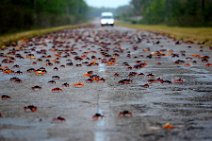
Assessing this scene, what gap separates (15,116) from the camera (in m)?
7.56

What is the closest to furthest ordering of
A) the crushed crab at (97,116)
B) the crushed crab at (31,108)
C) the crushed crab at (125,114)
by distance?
the crushed crab at (97,116)
the crushed crab at (125,114)
the crushed crab at (31,108)

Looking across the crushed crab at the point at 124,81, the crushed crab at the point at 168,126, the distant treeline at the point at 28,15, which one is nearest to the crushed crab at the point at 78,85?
the crushed crab at the point at 124,81

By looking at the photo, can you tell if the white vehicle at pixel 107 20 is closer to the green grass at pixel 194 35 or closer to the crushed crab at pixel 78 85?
the green grass at pixel 194 35

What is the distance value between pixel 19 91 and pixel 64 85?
1082 millimetres

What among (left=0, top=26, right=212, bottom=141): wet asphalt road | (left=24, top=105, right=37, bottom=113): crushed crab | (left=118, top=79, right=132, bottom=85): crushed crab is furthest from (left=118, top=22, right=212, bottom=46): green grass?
(left=24, top=105, right=37, bottom=113): crushed crab

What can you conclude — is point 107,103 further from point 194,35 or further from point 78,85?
point 194,35

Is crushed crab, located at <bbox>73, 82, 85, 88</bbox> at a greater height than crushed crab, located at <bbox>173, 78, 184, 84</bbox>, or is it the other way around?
crushed crab, located at <bbox>73, 82, 85, 88</bbox>

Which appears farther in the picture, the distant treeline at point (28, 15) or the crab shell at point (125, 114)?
the distant treeline at point (28, 15)

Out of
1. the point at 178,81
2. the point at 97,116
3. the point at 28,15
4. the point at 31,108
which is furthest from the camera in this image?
the point at 28,15

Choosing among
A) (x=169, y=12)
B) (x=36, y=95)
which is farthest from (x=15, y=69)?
(x=169, y=12)

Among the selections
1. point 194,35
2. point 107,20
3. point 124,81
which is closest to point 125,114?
point 124,81

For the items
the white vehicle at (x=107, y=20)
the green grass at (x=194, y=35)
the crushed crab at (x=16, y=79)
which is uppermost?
the crushed crab at (x=16, y=79)

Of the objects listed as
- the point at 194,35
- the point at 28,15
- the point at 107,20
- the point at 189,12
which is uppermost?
the point at 28,15

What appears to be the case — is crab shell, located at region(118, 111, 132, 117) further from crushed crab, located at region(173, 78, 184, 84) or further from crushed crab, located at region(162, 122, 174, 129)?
crushed crab, located at region(173, 78, 184, 84)
